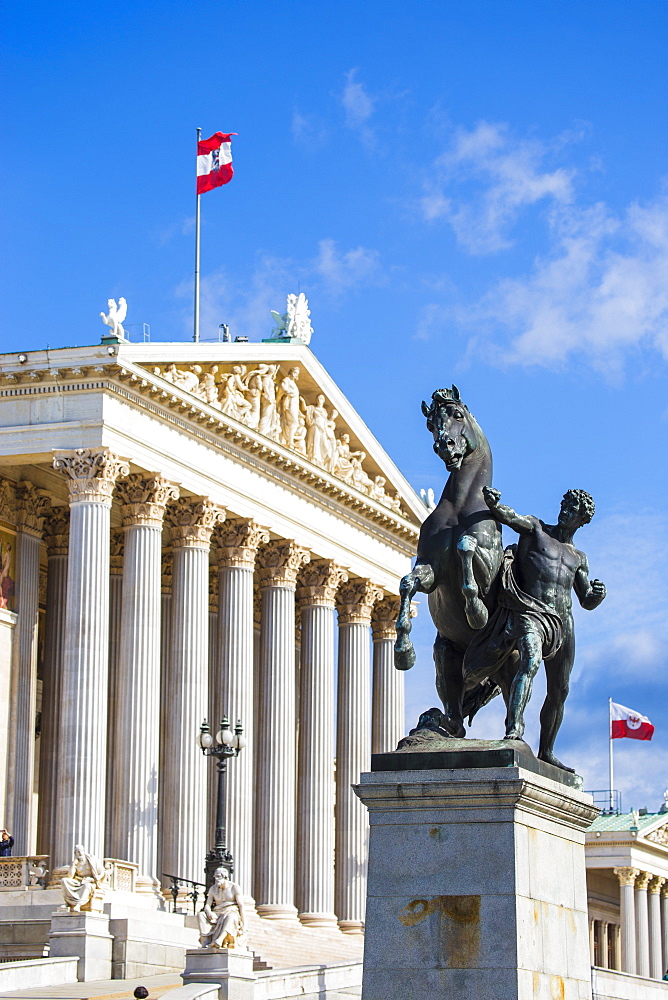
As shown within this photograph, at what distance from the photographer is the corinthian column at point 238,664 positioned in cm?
5866

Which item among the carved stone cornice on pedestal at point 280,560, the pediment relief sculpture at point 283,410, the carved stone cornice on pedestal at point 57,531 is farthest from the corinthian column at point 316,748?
the carved stone cornice on pedestal at point 57,531

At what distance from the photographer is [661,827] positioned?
113750 millimetres

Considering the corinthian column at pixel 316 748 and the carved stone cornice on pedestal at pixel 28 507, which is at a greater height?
the carved stone cornice on pedestal at pixel 28 507

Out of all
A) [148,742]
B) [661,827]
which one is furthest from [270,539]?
[661,827]

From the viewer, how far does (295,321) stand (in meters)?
64.8

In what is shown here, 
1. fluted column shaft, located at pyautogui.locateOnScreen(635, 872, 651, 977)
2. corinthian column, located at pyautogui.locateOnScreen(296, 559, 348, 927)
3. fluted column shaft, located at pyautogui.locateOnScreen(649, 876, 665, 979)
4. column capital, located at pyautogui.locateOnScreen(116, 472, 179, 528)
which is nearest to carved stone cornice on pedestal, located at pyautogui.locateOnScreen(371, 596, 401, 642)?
corinthian column, located at pyautogui.locateOnScreen(296, 559, 348, 927)

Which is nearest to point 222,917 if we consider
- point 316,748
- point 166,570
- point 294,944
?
point 294,944

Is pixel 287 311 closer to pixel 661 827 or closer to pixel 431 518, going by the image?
pixel 431 518

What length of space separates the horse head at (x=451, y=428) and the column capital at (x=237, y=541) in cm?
4303

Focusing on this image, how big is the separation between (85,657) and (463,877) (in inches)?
1441

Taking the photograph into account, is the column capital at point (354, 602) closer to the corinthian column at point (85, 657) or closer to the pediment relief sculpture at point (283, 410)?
the pediment relief sculpture at point (283, 410)

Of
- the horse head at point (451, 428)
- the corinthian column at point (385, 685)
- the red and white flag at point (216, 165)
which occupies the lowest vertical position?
the horse head at point (451, 428)

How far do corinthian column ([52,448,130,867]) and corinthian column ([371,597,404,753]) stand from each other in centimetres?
2140

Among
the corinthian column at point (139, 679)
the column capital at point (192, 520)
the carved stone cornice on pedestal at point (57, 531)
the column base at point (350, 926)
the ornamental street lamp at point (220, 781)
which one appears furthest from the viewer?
the column base at point (350, 926)
